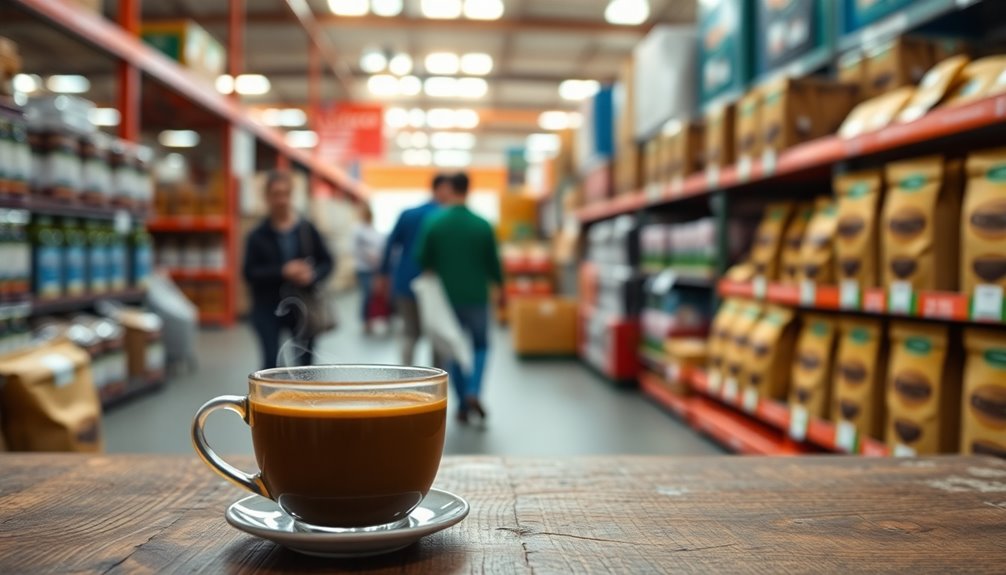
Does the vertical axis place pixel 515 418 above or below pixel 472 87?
below

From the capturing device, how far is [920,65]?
8.82ft

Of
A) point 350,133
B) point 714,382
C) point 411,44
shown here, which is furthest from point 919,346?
point 411,44

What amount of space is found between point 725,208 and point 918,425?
71.0 inches

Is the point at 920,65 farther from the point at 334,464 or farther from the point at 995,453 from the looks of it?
the point at 334,464

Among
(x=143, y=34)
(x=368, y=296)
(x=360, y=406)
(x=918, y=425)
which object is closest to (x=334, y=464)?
(x=360, y=406)

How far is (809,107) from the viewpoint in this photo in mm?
3025

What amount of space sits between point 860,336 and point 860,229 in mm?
357

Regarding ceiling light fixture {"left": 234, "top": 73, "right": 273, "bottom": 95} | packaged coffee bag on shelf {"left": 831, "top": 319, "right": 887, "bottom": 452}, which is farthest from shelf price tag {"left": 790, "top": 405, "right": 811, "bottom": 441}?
ceiling light fixture {"left": 234, "top": 73, "right": 273, "bottom": 95}

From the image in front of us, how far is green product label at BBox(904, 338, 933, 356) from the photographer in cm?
222

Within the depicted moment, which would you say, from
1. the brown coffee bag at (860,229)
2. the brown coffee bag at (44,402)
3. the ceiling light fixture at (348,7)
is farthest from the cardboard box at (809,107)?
the ceiling light fixture at (348,7)

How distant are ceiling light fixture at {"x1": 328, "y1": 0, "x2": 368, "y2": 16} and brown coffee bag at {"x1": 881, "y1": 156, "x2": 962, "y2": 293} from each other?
10.3 m

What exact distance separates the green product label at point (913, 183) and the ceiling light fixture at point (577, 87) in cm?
1345

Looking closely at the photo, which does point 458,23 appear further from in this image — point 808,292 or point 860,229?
point 860,229

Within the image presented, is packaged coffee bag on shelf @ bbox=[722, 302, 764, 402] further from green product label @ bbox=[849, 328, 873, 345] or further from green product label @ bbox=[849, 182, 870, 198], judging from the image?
green product label @ bbox=[849, 182, 870, 198]
